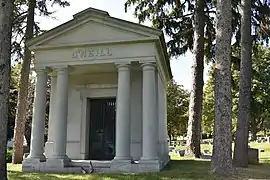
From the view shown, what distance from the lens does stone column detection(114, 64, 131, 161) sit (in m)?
10.4

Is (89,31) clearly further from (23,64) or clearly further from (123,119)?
(23,64)

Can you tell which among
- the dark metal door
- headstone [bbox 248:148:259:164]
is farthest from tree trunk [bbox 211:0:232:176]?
headstone [bbox 248:148:259:164]

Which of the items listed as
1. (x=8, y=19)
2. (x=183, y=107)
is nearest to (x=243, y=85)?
(x=8, y=19)

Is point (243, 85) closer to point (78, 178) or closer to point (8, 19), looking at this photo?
point (78, 178)

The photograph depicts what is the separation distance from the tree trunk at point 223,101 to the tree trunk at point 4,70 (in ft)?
18.0

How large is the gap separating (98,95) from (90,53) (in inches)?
95.1

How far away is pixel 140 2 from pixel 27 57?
23.7 feet

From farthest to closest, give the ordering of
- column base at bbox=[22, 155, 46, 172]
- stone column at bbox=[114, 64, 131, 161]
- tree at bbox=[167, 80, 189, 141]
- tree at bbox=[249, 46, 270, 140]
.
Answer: tree at bbox=[167, 80, 189, 141] < tree at bbox=[249, 46, 270, 140] < column base at bbox=[22, 155, 46, 172] < stone column at bbox=[114, 64, 131, 161]

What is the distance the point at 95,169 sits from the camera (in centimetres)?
1059

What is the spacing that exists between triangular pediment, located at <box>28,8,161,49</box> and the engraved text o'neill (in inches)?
11.2

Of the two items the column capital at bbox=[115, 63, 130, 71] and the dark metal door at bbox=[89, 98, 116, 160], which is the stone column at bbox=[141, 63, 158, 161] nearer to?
the column capital at bbox=[115, 63, 130, 71]

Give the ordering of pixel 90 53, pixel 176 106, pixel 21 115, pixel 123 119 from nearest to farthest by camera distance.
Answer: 1. pixel 123 119
2. pixel 90 53
3. pixel 21 115
4. pixel 176 106

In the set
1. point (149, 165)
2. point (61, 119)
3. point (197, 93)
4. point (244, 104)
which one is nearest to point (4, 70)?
point (61, 119)

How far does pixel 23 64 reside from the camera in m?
14.9
